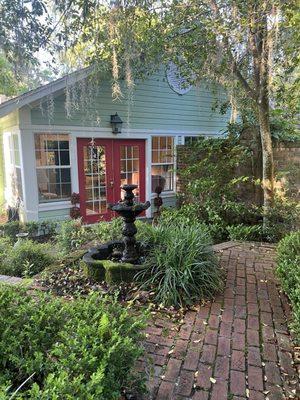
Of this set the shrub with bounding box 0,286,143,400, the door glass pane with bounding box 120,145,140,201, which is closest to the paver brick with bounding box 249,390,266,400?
the shrub with bounding box 0,286,143,400

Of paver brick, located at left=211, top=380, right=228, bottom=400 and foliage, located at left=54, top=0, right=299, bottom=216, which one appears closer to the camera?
paver brick, located at left=211, top=380, right=228, bottom=400

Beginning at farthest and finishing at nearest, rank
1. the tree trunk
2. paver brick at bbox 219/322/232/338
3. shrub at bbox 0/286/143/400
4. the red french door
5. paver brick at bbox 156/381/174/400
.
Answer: the red french door → the tree trunk → paver brick at bbox 219/322/232/338 → paver brick at bbox 156/381/174/400 → shrub at bbox 0/286/143/400

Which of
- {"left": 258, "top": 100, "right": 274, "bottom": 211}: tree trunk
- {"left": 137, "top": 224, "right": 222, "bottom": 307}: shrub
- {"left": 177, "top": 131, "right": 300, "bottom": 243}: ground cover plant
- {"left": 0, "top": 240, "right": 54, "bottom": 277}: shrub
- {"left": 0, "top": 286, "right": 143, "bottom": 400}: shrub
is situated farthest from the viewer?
{"left": 177, "top": 131, "right": 300, "bottom": 243}: ground cover plant

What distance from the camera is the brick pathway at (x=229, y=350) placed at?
176cm

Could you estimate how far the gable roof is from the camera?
4945mm

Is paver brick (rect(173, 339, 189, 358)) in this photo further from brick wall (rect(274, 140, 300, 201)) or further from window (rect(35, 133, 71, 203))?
window (rect(35, 133, 71, 203))

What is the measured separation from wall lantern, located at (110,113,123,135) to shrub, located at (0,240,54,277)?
3386mm

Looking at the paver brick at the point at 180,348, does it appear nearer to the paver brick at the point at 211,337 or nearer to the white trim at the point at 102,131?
the paver brick at the point at 211,337

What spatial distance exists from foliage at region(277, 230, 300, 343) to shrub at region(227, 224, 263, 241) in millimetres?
1600

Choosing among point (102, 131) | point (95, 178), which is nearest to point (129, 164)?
point (95, 178)

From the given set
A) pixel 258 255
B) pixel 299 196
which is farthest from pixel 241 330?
pixel 299 196

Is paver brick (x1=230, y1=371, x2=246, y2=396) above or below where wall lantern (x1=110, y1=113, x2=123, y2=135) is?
below

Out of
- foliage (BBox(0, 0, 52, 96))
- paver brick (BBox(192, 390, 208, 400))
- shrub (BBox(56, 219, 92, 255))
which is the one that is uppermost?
foliage (BBox(0, 0, 52, 96))

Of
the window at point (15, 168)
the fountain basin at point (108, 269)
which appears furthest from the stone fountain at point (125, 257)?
the window at point (15, 168)
